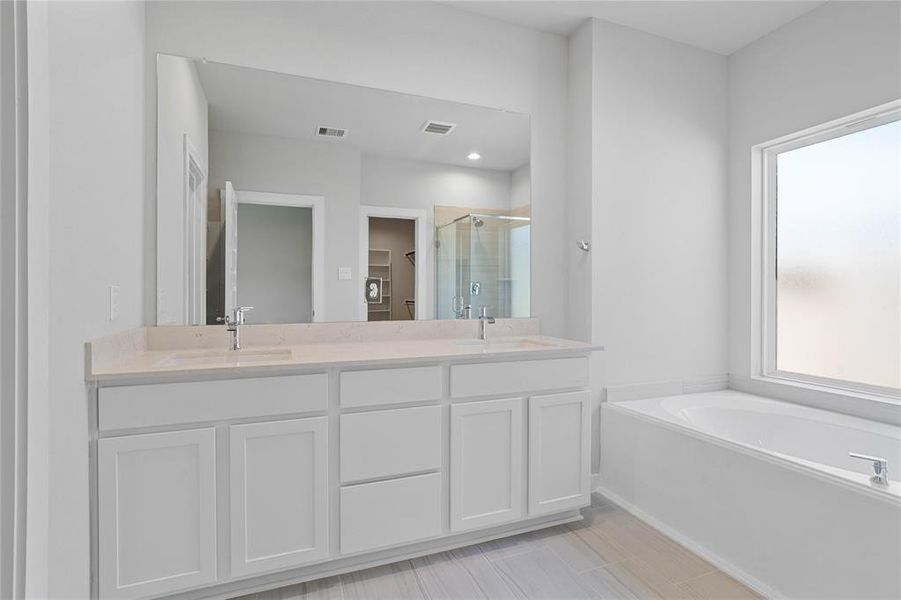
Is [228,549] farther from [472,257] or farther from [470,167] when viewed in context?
[470,167]

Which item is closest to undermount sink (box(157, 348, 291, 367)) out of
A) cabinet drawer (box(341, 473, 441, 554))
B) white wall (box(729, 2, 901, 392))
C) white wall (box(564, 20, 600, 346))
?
cabinet drawer (box(341, 473, 441, 554))

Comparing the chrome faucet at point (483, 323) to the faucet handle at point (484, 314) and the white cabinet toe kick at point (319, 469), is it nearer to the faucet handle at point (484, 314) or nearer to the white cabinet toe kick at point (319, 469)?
the faucet handle at point (484, 314)

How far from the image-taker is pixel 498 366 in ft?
6.77

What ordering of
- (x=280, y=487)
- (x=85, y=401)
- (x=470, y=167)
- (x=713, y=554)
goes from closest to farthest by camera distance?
(x=85, y=401), (x=280, y=487), (x=713, y=554), (x=470, y=167)

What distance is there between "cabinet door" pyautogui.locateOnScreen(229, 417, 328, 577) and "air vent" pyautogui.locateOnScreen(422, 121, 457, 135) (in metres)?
1.60

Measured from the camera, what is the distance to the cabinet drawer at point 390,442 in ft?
5.92

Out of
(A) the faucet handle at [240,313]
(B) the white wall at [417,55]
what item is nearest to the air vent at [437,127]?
(B) the white wall at [417,55]

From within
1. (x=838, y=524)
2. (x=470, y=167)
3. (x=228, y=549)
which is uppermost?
(x=470, y=167)

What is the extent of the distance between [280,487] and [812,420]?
2550 millimetres

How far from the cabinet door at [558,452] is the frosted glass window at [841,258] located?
1516 mm

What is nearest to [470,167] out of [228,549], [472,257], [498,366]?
[472,257]

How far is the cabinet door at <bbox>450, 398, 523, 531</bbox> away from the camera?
6.53ft

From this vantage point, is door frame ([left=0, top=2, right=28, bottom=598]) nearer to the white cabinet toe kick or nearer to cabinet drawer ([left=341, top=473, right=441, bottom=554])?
the white cabinet toe kick

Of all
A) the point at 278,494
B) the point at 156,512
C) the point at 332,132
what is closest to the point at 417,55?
the point at 332,132
